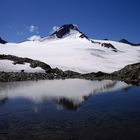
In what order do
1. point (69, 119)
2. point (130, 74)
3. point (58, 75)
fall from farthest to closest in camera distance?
1. point (58, 75)
2. point (130, 74)
3. point (69, 119)

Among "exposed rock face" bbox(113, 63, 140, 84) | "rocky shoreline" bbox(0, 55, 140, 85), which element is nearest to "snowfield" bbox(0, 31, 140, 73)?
"rocky shoreline" bbox(0, 55, 140, 85)

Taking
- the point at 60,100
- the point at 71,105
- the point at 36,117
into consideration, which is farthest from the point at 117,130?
the point at 60,100

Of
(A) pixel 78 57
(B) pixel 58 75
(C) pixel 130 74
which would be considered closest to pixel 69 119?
(C) pixel 130 74

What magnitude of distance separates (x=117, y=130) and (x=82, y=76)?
5521 cm

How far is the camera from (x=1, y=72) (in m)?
67.4

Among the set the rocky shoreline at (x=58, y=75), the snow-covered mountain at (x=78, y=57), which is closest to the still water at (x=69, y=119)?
the rocky shoreline at (x=58, y=75)

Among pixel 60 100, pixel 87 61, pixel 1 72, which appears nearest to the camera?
pixel 60 100

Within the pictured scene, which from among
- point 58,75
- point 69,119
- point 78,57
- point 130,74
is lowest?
point 69,119

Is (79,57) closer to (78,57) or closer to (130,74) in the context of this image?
(78,57)

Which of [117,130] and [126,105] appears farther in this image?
[126,105]

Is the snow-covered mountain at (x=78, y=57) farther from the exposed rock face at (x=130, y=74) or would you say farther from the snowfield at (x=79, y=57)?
the exposed rock face at (x=130, y=74)

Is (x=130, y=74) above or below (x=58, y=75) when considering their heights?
above

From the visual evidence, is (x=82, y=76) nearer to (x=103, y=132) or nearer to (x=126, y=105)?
(x=126, y=105)

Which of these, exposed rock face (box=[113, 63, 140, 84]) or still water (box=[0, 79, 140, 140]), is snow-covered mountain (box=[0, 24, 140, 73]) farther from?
still water (box=[0, 79, 140, 140])
